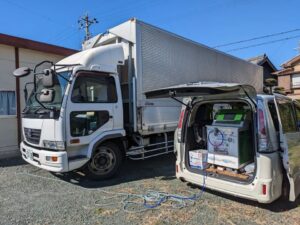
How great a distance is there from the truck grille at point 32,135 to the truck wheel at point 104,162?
1.15 meters

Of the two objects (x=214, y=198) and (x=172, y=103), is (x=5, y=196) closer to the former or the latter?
(x=214, y=198)

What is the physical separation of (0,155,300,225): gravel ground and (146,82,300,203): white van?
11.1 inches

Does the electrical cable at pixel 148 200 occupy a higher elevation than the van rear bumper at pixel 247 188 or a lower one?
lower

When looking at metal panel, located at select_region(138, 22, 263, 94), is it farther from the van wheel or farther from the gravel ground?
the van wheel

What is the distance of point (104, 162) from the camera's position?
5.77m

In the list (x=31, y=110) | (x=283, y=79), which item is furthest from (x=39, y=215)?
(x=283, y=79)

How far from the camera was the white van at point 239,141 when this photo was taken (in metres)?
3.84

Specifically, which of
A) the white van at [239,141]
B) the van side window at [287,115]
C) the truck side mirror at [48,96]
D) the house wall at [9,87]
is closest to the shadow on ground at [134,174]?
the white van at [239,141]

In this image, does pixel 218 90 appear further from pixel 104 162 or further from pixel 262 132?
pixel 104 162

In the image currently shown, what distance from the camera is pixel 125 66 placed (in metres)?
6.33

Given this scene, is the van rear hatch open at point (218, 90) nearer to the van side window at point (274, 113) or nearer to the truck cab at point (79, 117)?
the van side window at point (274, 113)

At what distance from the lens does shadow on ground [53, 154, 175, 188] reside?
5.56 meters

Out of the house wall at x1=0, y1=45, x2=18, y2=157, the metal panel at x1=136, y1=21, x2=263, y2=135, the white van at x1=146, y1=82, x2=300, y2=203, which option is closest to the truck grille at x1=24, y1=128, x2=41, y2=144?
the metal panel at x1=136, y1=21, x2=263, y2=135

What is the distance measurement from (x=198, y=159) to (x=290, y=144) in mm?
1526
